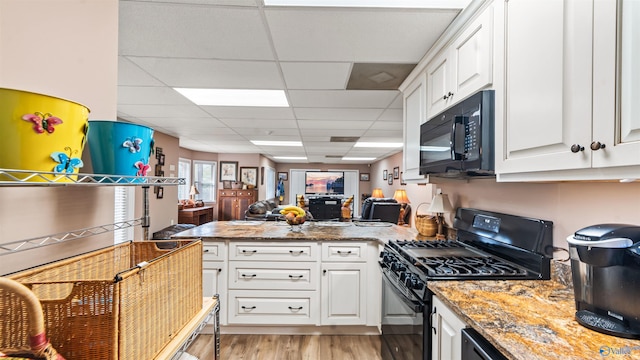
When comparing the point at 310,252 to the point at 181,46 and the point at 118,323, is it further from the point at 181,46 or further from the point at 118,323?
the point at 118,323

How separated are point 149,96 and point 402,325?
3059 mm

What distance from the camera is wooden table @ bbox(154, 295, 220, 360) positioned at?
2.48ft

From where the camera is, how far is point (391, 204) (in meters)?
5.67

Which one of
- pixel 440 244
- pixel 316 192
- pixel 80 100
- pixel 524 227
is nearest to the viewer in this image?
pixel 80 100

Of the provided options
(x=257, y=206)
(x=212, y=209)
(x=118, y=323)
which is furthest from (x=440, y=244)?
(x=212, y=209)

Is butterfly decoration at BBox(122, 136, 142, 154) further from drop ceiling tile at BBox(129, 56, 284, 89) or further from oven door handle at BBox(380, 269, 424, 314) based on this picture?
drop ceiling tile at BBox(129, 56, 284, 89)

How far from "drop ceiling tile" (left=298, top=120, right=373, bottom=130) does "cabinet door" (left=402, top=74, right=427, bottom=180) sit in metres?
1.57

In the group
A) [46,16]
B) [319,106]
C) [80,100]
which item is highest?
[319,106]

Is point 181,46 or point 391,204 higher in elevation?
point 181,46

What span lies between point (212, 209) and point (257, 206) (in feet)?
8.44

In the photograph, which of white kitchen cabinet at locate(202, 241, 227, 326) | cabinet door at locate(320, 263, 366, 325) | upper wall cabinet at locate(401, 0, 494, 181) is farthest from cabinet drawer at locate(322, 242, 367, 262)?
white kitchen cabinet at locate(202, 241, 227, 326)

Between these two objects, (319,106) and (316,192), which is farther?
(316,192)

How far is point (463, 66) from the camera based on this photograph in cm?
155

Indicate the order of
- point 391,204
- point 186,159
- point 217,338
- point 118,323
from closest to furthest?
1. point 118,323
2. point 217,338
3. point 391,204
4. point 186,159
